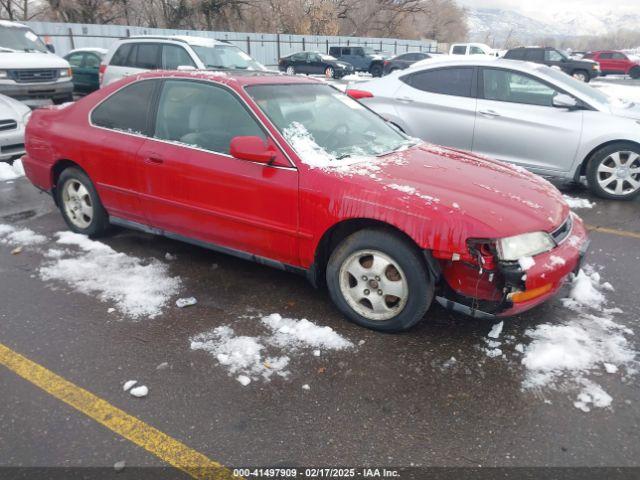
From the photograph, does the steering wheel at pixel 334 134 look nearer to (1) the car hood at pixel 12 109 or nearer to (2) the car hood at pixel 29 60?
(1) the car hood at pixel 12 109

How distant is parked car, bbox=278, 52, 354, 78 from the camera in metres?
26.2

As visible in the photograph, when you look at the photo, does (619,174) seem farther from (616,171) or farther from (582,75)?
(582,75)

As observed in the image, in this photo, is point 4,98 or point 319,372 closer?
→ point 319,372

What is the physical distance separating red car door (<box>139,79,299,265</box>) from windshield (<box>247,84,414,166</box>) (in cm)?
18

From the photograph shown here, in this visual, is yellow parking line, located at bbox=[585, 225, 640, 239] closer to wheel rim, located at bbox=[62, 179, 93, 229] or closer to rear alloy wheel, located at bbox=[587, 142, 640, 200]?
rear alloy wheel, located at bbox=[587, 142, 640, 200]

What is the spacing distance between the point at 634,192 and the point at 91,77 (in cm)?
1399

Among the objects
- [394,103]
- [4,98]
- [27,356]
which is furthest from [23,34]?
[27,356]

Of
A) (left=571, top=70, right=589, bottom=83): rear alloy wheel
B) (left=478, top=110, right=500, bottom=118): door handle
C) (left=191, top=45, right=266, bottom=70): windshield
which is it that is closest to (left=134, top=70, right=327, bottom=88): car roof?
(left=478, top=110, right=500, bottom=118): door handle

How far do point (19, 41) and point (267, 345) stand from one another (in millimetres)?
11281

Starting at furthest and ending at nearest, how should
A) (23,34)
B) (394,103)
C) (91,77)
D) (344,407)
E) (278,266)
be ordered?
(91,77), (23,34), (394,103), (278,266), (344,407)

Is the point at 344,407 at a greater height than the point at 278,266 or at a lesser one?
lesser

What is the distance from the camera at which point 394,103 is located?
7.06 metres

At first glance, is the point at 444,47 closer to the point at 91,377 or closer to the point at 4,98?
the point at 4,98

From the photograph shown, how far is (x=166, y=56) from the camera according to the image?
9219 mm
